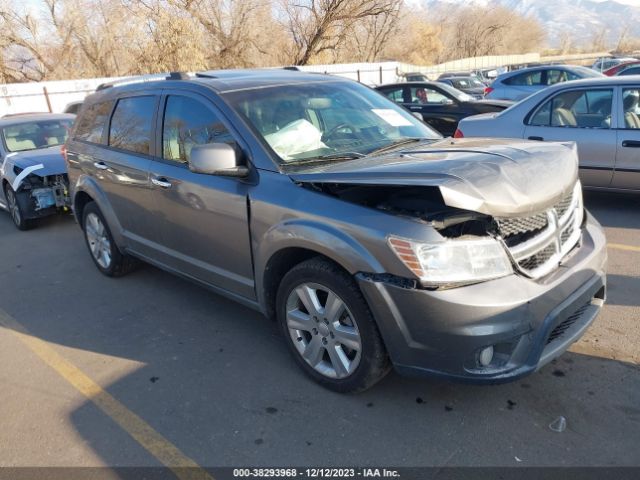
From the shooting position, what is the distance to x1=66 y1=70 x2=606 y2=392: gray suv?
2.52 metres

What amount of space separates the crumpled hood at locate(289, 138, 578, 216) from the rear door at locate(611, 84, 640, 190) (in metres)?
3.05

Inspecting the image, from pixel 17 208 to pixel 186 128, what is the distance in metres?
4.89

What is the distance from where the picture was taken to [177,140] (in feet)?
12.9

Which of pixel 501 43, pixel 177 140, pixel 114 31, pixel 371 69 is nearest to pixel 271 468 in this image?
pixel 177 140

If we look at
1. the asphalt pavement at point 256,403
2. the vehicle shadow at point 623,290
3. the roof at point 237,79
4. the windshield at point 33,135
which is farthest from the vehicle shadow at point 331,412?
the windshield at point 33,135

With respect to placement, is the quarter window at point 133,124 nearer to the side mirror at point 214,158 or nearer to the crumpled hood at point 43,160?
the side mirror at point 214,158

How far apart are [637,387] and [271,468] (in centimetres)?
207

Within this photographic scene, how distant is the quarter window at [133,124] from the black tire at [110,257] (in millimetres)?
798

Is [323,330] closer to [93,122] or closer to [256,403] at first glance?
[256,403]

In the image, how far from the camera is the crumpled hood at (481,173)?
2.50 m

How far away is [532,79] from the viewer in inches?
559

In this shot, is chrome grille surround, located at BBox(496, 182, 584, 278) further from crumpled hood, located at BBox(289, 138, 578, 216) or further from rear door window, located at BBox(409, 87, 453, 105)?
rear door window, located at BBox(409, 87, 453, 105)

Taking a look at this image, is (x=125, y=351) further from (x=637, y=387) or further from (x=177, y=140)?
(x=637, y=387)

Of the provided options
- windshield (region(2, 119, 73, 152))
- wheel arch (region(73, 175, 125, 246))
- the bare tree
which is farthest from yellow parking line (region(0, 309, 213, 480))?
the bare tree
